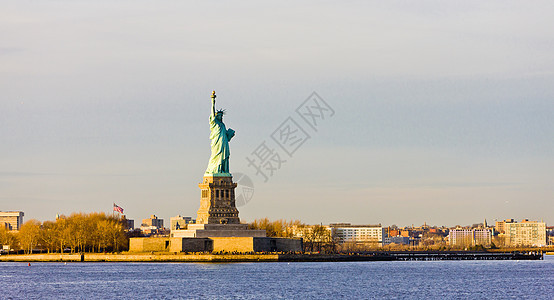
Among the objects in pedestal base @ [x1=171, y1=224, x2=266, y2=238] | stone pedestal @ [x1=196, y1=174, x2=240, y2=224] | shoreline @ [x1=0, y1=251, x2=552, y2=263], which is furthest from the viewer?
stone pedestal @ [x1=196, y1=174, x2=240, y2=224]

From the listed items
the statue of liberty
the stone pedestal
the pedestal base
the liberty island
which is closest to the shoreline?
the liberty island

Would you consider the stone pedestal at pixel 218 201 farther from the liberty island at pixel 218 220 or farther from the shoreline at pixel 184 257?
the shoreline at pixel 184 257

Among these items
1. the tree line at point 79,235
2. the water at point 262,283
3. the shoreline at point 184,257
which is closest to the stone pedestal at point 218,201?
the shoreline at point 184,257

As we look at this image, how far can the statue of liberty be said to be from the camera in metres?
126

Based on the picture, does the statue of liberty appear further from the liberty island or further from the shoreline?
the shoreline

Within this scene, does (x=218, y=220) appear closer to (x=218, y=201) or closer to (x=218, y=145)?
(x=218, y=201)

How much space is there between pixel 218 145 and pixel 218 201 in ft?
22.5

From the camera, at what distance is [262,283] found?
89.5 meters

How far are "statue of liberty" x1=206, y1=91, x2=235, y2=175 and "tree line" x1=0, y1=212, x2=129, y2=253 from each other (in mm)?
23377

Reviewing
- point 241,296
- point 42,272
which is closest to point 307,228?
point 42,272

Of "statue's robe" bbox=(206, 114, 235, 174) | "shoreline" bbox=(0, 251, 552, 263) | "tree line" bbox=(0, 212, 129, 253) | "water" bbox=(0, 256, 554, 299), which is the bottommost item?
"water" bbox=(0, 256, 554, 299)

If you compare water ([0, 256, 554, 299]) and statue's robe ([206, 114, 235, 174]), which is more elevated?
statue's robe ([206, 114, 235, 174])

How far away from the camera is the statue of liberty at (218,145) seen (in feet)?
415

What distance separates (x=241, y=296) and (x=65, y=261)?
65.5 metres
